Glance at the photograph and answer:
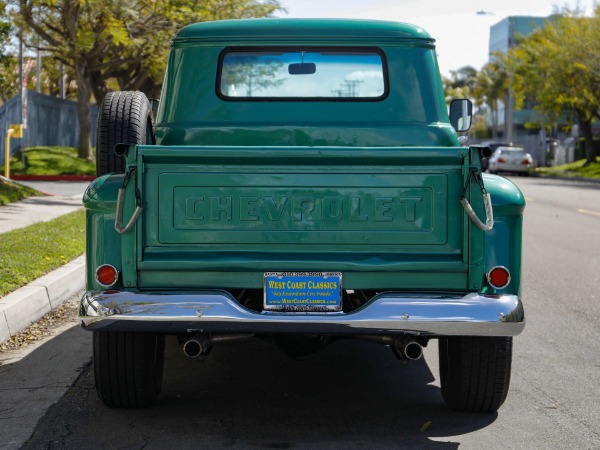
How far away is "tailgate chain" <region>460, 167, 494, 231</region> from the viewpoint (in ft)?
15.5

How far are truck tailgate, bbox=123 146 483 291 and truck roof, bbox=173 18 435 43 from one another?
1974 mm

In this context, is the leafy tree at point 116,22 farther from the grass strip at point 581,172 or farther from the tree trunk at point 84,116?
the grass strip at point 581,172

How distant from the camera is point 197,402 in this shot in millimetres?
5578

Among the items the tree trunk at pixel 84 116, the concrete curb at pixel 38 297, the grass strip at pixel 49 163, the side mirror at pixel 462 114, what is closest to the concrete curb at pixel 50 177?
the grass strip at pixel 49 163

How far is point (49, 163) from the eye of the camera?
106ft

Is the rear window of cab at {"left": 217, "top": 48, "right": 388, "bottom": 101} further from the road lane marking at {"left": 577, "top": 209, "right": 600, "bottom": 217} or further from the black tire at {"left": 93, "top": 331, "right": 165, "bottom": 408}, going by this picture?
the road lane marking at {"left": 577, "top": 209, "right": 600, "bottom": 217}

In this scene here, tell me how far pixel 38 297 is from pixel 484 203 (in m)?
4.53

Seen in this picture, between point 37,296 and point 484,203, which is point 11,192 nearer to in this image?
point 37,296

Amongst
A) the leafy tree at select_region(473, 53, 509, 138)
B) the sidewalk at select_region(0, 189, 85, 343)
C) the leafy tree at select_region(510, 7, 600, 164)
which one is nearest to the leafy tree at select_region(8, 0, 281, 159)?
the sidewalk at select_region(0, 189, 85, 343)

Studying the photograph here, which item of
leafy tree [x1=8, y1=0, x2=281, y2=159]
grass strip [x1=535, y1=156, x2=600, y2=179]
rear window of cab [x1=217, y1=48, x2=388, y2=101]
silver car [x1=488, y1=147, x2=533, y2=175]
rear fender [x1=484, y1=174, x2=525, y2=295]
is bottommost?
grass strip [x1=535, y1=156, x2=600, y2=179]

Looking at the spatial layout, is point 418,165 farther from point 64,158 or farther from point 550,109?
point 550,109

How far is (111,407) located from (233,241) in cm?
123

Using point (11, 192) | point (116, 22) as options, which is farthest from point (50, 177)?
point (116, 22)

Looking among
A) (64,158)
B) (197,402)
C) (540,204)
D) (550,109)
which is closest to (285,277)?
(197,402)
